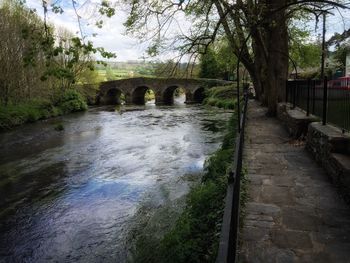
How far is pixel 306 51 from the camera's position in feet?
61.0

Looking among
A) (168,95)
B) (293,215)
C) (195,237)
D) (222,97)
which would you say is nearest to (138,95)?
(168,95)

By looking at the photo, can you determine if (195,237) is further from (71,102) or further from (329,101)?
(71,102)

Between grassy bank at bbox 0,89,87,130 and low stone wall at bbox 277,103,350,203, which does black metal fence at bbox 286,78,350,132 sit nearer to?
low stone wall at bbox 277,103,350,203

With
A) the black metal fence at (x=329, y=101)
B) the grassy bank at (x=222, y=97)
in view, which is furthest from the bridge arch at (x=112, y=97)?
the black metal fence at (x=329, y=101)

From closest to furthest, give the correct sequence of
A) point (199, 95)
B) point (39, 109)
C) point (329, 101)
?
1. point (329, 101)
2. point (39, 109)
3. point (199, 95)

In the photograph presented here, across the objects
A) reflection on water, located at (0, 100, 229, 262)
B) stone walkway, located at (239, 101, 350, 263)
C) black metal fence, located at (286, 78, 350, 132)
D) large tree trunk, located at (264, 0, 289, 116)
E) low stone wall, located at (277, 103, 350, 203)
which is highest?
large tree trunk, located at (264, 0, 289, 116)

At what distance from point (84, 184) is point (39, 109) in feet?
61.3

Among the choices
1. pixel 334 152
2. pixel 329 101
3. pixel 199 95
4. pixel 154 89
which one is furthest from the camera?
pixel 199 95

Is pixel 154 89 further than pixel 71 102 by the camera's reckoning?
Yes

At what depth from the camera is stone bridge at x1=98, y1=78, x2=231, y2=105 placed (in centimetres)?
4650

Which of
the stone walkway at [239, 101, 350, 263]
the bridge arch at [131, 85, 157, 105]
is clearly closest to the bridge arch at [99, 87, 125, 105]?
the bridge arch at [131, 85, 157, 105]

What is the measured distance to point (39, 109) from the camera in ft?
88.8

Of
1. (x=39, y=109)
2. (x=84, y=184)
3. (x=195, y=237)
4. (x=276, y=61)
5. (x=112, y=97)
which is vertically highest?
(x=276, y=61)

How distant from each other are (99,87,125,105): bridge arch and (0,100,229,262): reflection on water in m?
31.3
